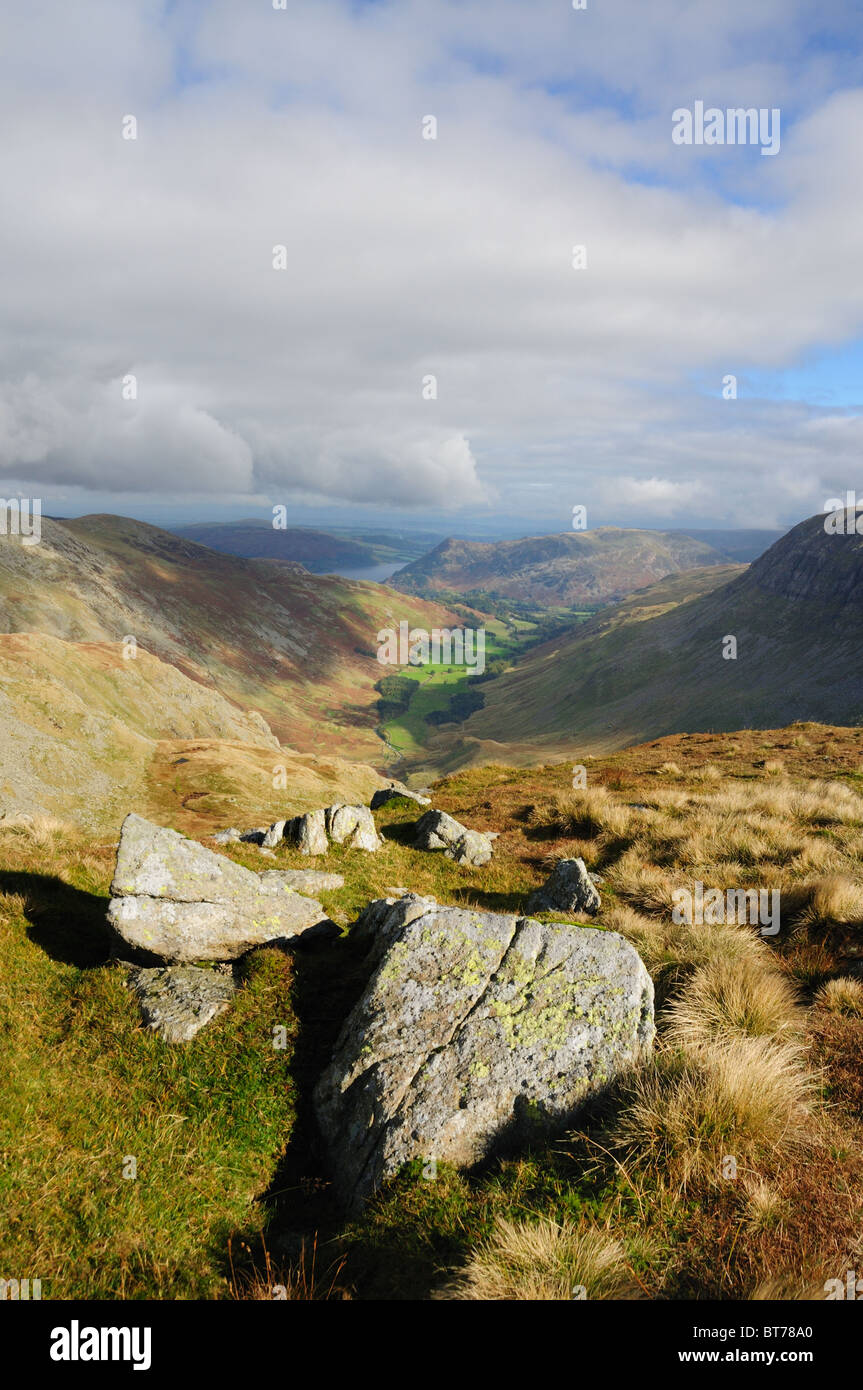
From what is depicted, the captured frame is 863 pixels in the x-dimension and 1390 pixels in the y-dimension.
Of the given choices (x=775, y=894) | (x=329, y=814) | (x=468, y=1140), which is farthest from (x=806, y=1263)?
(x=329, y=814)

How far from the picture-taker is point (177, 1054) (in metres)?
7.62

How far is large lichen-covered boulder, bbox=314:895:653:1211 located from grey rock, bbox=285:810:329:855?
8806 mm

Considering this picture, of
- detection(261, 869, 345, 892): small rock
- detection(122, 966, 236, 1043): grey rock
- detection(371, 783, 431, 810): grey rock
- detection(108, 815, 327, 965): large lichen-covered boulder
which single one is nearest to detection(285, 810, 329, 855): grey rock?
detection(261, 869, 345, 892): small rock

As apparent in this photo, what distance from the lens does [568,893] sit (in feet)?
47.6

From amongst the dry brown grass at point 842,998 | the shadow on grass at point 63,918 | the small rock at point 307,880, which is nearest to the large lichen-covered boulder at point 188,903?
the shadow on grass at point 63,918

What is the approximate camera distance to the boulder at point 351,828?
62.0ft

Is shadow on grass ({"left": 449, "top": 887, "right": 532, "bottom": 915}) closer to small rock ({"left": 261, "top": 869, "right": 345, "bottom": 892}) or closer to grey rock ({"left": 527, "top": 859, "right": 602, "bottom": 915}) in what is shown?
grey rock ({"left": 527, "top": 859, "right": 602, "bottom": 915})

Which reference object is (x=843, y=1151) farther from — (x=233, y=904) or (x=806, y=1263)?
(x=233, y=904)

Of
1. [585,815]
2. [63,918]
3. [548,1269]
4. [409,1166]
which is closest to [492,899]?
[585,815]

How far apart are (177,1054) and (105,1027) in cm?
114

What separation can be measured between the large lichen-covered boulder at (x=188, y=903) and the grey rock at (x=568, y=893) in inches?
253

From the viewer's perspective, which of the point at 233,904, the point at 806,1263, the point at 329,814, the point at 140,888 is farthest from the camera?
the point at 329,814

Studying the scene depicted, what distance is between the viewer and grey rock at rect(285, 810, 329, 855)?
17.6 m

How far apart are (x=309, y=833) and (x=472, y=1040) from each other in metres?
11.4
